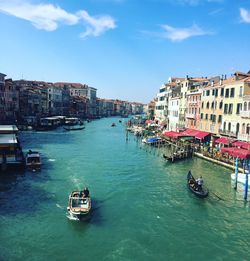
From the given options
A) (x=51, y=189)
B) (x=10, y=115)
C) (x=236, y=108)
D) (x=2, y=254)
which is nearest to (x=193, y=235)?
(x=2, y=254)

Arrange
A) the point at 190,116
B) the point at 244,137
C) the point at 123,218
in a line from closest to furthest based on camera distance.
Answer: the point at 123,218, the point at 244,137, the point at 190,116

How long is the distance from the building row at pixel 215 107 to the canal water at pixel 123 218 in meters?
7.36

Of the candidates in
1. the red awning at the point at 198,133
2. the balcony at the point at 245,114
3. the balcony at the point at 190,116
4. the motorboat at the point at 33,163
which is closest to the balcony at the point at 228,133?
the balcony at the point at 245,114

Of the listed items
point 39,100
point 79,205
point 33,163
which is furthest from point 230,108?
point 39,100

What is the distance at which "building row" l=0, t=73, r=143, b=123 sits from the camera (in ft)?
256

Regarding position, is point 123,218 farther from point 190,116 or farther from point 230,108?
point 190,116

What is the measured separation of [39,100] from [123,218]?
86668 mm

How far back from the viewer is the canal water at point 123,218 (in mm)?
15930

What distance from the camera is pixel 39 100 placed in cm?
10075

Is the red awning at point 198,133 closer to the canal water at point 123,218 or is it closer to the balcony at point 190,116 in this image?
the balcony at point 190,116

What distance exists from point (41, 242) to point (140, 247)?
5093 millimetres

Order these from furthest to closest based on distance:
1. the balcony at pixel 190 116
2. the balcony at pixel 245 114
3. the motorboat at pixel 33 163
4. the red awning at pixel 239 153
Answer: the balcony at pixel 190 116 → the balcony at pixel 245 114 → the motorboat at pixel 33 163 → the red awning at pixel 239 153

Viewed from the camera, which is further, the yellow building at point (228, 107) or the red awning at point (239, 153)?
the yellow building at point (228, 107)

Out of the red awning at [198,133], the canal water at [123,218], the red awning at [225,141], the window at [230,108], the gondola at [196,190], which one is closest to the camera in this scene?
the canal water at [123,218]
